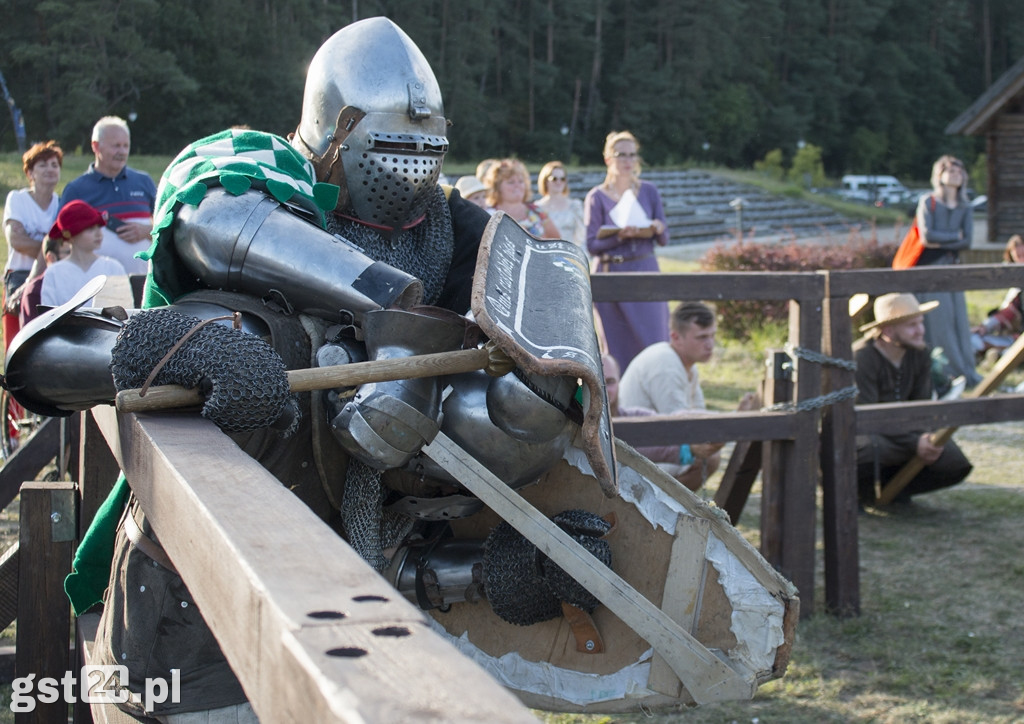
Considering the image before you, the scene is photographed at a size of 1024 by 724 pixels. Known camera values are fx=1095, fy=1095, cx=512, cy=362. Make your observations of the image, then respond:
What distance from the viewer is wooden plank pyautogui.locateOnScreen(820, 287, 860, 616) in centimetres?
410

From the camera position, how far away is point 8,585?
9.21 feet

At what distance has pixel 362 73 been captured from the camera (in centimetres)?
247

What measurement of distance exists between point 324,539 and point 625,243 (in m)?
5.47

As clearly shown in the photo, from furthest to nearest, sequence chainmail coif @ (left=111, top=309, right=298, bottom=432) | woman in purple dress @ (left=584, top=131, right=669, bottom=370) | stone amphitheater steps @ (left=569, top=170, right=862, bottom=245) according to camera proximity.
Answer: stone amphitheater steps @ (left=569, top=170, right=862, bottom=245)
woman in purple dress @ (left=584, top=131, right=669, bottom=370)
chainmail coif @ (left=111, top=309, right=298, bottom=432)

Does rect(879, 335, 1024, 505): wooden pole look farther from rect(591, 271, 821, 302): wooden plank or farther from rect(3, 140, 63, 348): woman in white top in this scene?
rect(3, 140, 63, 348): woman in white top

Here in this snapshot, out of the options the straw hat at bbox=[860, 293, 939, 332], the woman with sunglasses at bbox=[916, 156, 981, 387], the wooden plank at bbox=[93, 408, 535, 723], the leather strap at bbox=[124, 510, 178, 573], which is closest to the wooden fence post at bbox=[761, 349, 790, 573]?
the straw hat at bbox=[860, 293, 939, 332]

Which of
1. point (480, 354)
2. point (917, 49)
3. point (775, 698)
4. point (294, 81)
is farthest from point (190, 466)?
point (917, 49)

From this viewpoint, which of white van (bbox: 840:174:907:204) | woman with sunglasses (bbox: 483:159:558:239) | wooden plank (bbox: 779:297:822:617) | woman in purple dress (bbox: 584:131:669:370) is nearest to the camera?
wooden plank (bbox: 779:297:822:617)

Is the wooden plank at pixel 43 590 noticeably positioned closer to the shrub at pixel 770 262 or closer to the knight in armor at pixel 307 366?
the knight in armor at pixel 307 366

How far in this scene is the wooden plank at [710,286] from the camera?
4.03 meters

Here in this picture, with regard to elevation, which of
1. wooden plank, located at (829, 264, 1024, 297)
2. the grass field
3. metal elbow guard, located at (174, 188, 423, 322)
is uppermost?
metal elbow guard, located at (174, 188, 423, 322)

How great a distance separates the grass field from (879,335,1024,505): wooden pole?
0.13m

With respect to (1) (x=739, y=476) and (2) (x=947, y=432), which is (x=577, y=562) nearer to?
(1) (x=739, y=476)

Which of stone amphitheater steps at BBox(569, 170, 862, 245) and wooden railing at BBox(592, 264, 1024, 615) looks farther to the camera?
stone amphitheater steps at BBox(569, 170, 862, 245)
